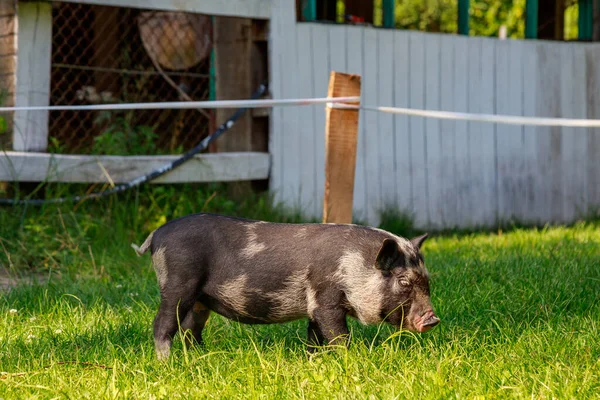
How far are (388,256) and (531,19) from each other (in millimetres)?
7836

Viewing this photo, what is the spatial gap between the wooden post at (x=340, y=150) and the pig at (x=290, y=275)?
78.6 inches

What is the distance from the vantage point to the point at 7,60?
774cm

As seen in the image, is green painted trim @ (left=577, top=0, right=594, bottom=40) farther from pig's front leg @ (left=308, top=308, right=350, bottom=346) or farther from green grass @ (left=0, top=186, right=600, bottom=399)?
pig's front leg @ (left=308, top=308, right=350, bottom=346)

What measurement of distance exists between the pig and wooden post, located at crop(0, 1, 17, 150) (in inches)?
161

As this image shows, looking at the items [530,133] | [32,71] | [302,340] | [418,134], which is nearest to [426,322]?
[302,340]

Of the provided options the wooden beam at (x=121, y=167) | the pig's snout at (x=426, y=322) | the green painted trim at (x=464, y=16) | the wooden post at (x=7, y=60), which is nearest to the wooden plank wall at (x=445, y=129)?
the green painted trim at (x=464, y=16)

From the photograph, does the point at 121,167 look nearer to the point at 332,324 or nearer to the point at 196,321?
the point at 196,321

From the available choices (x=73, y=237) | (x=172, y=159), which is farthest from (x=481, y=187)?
(x=73, y=237)

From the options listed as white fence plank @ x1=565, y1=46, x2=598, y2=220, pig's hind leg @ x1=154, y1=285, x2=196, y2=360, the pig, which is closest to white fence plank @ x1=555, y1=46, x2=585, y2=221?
white fence plank @ x1=565, y1=46, x2=598, y2=220

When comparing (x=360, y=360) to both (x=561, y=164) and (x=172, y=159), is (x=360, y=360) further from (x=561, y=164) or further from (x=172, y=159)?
(x=561, y=164)

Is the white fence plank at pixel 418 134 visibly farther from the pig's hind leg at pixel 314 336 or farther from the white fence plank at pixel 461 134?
the pig's hind leg at pixel 314 336

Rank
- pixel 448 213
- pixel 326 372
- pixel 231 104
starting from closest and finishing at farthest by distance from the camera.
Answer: pixel 326 372, pixel 231 104, pixel 448 213

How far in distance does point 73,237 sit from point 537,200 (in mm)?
5878

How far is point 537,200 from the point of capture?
35.9ft
